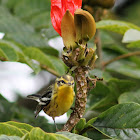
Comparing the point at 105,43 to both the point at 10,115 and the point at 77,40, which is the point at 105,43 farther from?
the point at 77,40

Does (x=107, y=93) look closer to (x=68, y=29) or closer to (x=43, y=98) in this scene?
(x=43, y=98)

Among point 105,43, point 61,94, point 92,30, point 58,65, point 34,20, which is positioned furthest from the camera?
point 105,43

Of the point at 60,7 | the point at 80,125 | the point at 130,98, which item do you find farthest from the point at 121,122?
the point at 60,7

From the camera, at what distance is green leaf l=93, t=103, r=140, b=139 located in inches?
52.3

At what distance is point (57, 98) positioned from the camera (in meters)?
1.72

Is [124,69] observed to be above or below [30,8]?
below

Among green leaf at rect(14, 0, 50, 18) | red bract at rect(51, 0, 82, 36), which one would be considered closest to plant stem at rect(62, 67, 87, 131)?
red bract at rect(51, 0, 82, 36)

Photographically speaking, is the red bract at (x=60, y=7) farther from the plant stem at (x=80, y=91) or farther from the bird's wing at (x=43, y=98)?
the bird's wing at (x=43, y=98)

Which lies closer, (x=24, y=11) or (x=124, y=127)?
(x=124, y=127)

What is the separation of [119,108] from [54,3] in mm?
577

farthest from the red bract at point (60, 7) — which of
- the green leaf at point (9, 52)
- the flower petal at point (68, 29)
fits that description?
the green leaf at point (9, 52)

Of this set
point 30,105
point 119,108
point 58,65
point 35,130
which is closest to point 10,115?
point 58,65

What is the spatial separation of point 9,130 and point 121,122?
1.72 ft

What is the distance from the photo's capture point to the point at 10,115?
2.16 metres
